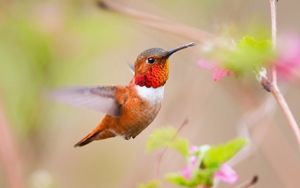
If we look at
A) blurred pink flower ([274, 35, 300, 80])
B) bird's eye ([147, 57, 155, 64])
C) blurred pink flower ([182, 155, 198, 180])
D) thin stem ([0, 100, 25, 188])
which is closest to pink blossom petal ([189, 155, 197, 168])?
blurred pink flower ([182, 155, 198, 180])

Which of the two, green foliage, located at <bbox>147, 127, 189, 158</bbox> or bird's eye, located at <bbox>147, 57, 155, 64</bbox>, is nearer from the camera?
green foliage, located at <bbox>147, 127, 189, 158</bbox>

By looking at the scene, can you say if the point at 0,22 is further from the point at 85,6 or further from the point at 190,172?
the point at 190,172

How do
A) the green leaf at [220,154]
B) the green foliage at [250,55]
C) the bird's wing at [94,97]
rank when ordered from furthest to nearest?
the bird's wing at [94,97]
the green leaf at [220,154]
the green foliage at [250,55]

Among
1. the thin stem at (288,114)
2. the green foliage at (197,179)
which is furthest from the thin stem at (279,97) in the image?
the green foliage at (197,179)

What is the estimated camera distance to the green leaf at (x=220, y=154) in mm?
1884

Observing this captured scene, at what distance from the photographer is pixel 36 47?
365cm

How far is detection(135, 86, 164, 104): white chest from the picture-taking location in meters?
2.08

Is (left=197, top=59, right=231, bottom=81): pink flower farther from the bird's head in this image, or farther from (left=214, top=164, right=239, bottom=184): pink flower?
(left=214, top=164, right=239, bottom=184): pink flower

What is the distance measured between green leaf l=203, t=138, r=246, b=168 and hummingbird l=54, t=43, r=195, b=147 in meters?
0.25

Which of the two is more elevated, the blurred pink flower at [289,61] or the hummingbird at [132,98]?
the blurred pink flower at [289,61]

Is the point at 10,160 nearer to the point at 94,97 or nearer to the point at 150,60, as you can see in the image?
the point at 94,97

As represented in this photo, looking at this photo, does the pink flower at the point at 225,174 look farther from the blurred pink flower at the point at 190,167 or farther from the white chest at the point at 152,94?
the white chest at the point at 152,94

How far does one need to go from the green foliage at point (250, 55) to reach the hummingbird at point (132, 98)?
290 millimetres

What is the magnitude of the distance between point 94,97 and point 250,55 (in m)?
0.61
